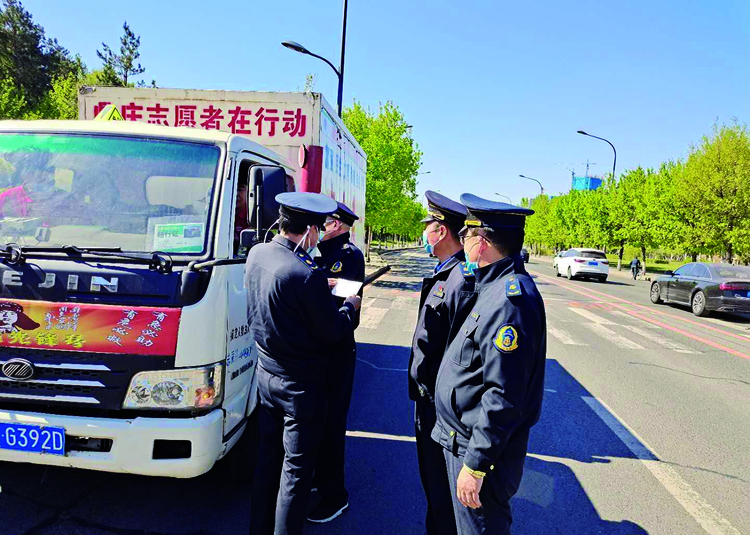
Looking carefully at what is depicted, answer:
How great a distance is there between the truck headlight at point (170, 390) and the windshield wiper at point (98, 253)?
0.56 m

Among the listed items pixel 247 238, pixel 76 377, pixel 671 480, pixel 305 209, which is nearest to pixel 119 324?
pixel 76 377

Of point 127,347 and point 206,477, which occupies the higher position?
point 127,347

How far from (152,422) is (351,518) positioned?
1.44 metres

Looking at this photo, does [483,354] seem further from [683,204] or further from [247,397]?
[683,204]

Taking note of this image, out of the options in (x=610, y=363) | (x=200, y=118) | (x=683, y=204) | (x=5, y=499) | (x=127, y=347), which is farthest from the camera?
(x=683, y=204)

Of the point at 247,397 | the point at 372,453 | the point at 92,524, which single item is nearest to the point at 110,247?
the point at 247,397

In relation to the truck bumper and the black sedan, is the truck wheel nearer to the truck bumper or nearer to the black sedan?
the black sedan

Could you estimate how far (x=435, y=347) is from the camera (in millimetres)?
2598

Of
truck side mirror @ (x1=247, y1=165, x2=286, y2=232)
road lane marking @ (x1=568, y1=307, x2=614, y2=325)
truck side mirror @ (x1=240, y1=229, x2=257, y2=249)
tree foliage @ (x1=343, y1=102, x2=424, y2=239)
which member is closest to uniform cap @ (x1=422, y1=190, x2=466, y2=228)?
truck side mirror @ (x1=247, y1=165, x2=286, y2=232)

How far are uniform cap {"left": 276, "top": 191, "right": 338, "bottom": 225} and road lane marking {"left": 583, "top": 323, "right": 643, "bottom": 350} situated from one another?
8.51 m

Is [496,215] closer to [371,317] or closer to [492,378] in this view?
[492,378]

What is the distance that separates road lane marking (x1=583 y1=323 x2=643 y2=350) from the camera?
31.6 ft

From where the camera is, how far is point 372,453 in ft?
14.1

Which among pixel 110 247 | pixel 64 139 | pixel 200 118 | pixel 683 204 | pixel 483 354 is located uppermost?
pixel 683 204
